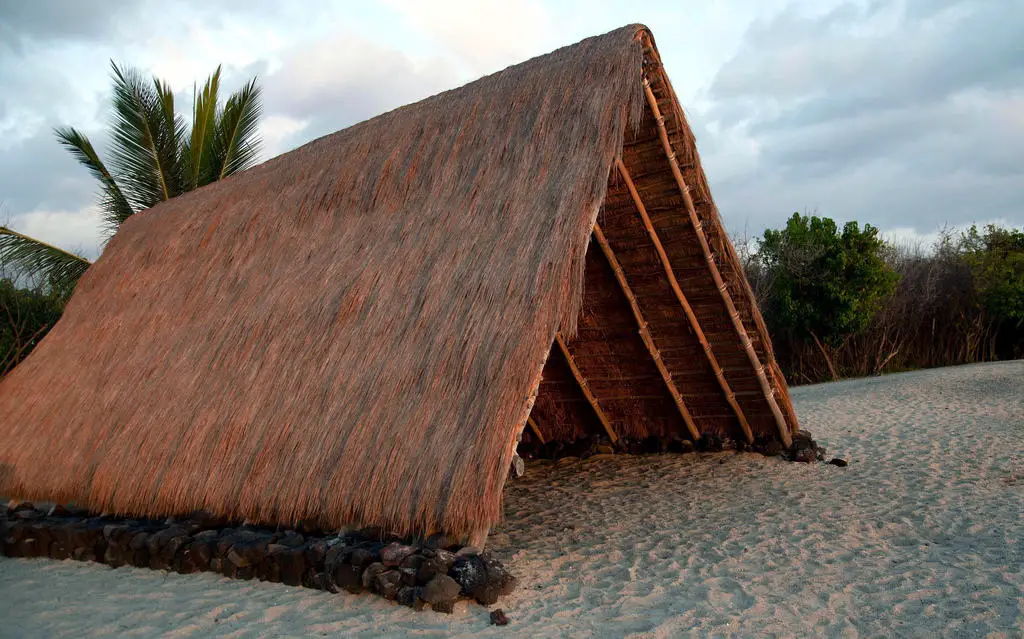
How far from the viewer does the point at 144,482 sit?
4.88 metres

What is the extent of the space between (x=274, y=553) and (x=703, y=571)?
233cm

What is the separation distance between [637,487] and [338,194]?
3483 millimetres

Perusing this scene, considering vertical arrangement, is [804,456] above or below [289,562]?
above

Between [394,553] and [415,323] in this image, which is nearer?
[394,553]

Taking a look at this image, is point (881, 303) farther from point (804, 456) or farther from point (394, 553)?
point (394, 553)

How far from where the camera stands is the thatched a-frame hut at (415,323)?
3.86 meters

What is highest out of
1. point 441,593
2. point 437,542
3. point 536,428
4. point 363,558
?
point 536,428

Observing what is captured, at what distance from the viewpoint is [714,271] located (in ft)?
18.4

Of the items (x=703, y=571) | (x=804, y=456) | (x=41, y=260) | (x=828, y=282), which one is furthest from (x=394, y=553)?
(x=828, y=282)

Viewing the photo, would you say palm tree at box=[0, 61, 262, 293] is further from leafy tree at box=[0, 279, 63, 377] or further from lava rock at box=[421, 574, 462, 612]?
lava rock at box=[421, 574, 462, 612]

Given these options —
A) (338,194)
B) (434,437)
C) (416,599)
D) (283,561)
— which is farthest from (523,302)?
(338,194)

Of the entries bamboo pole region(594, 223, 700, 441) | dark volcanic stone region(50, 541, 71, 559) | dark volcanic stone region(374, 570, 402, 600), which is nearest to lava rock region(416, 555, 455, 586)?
dark volcanic stone region(374, 570, 402, 600)

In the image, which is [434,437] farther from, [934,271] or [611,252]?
[934,271]

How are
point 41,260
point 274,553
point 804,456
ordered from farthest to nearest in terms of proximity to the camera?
point 41,260
point 804,456
point 274,553
